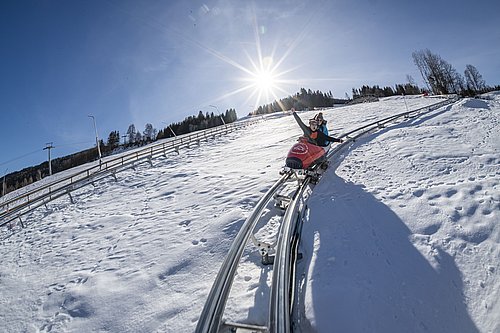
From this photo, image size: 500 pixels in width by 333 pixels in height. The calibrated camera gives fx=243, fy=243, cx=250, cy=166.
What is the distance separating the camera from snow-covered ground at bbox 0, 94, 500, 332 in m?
2.70

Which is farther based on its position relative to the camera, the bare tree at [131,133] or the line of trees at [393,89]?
the bare tree at [131,133]

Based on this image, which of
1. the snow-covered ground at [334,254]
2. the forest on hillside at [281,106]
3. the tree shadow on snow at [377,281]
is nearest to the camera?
the tree shadow on snow at [377,281]

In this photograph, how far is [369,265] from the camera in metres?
3.25

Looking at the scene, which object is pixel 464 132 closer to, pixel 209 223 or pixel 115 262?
pixel 209 223

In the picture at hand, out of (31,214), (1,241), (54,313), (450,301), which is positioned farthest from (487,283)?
(31,214)

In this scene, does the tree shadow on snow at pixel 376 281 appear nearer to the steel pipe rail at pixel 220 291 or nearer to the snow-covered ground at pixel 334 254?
the snow-covered ground at pixel 334 254

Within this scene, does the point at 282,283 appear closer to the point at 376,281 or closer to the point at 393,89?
the point at 376,281

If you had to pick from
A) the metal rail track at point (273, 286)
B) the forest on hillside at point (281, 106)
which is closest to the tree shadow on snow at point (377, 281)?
the metal rail track at point (273, 286)

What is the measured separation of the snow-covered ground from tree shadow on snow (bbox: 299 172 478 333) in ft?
0.04

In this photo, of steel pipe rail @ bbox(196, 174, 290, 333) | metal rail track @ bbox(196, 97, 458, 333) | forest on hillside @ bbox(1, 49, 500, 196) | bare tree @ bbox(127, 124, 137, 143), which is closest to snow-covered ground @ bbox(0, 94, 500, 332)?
metal rail track @ bbox(196, 97, 458, 333)

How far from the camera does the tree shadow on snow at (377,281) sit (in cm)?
248

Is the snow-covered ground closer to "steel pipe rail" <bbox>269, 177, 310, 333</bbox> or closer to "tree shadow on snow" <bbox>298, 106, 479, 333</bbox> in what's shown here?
"tree shadow on snow" <bbox>298, 106, 479, 333</bbox>

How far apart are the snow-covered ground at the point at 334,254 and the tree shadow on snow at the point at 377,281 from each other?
13mm

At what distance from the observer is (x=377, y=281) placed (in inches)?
117
